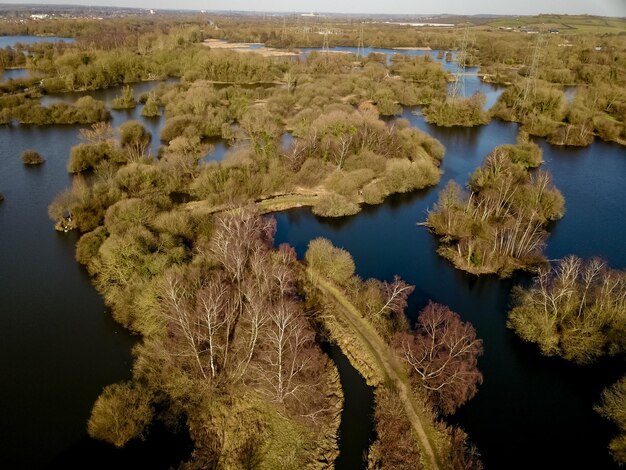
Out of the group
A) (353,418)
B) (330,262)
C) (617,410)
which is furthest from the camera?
(330,262)

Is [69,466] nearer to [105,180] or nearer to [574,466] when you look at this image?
[574,466]

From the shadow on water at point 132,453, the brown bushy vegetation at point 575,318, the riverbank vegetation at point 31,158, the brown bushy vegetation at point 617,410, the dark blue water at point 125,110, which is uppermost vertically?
the dark blue water at point 125,110

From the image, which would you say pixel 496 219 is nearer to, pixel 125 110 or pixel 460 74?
pixel 460 74

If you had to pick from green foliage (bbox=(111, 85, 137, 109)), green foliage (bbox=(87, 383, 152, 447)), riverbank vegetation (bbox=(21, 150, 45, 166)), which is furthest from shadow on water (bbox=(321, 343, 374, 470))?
green foliage (bbox=(111, 85, 137, 109))

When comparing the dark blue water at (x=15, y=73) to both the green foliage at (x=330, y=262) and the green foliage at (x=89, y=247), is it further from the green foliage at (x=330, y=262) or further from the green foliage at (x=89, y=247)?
the green foliage at (x=330, y=262)

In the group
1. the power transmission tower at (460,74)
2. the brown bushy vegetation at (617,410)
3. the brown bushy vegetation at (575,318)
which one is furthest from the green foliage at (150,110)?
the brown bushy vegetation at (617,410)

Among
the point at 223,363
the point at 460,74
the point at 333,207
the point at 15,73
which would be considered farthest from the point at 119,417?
the point at 15,73

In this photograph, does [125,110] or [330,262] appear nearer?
[330,262]
